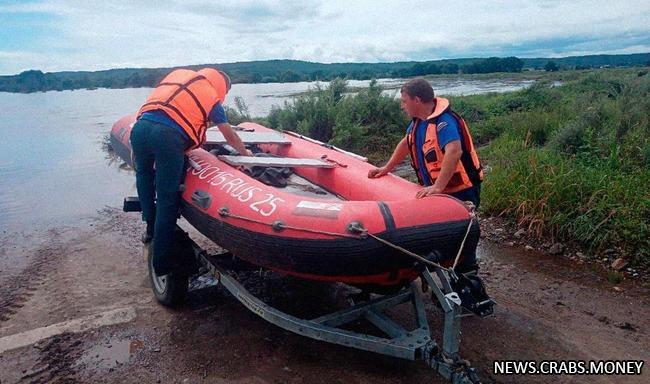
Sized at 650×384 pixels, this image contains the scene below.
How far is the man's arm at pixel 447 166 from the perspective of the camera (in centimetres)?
293

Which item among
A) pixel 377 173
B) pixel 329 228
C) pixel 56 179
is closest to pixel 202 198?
pixel 329 228

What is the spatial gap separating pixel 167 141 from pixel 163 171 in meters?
0.20

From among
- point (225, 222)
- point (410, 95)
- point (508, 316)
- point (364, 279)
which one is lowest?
point (508, 316)

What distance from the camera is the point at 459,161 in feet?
10.2

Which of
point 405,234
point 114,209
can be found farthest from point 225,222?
point 114,209

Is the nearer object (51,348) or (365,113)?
(51,348)

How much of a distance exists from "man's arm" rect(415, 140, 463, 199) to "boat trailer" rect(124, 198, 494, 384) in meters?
0.52

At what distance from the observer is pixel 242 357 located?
9.51ft

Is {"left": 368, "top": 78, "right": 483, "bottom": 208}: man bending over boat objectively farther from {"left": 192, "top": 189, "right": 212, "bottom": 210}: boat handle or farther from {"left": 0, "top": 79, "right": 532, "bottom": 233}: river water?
{"left": 0, "top": 79, "right": 532, "bottom": 233}: river water

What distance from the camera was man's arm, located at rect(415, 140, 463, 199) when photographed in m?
2.93

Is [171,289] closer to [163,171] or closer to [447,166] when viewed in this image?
[163,171]

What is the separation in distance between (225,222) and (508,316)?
2.00 metres

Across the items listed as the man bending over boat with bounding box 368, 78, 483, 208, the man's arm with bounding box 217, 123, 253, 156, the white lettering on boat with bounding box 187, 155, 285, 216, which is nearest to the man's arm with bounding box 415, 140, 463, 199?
the man bending over boat with bounding box 368, 78, 483, 208

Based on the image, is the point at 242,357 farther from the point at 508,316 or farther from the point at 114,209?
the point at 114,209
